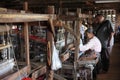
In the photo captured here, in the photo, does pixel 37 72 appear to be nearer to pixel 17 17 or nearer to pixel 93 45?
pixel 17 17

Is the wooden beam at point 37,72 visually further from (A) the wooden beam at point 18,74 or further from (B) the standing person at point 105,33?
(B) the standing person at point 105,33

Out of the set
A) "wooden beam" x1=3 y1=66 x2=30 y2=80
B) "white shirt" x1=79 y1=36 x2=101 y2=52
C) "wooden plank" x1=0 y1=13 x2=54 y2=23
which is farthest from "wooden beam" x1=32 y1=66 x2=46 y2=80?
"white shirt" x1=79 y1=36 x2=101 y2=52

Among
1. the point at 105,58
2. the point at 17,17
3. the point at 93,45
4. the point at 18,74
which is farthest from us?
the point at 105,58

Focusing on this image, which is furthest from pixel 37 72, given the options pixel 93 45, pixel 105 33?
pixel 105 33

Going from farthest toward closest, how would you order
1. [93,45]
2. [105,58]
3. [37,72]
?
[105,58]
[93,45]
[37,72]

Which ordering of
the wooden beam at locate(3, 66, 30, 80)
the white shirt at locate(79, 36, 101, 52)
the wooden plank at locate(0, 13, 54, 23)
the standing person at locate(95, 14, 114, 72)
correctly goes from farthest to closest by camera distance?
the standing person at locate(95, 14, 114, 72) < the white shirt at locate(79, 36, 101, 52) < the wooden beam at locate(3, 66, 30, 80) < the wooden plank at locate(0, 13, 54, 23)

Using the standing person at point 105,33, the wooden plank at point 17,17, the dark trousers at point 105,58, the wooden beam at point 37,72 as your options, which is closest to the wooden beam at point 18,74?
the wooden beam at point 37,72

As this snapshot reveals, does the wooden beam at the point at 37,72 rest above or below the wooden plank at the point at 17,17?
below

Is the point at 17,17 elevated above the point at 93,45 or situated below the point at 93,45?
above

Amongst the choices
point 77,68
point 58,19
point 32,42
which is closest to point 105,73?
point 77,68

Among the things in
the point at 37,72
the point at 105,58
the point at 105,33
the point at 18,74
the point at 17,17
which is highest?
the point at 17,17

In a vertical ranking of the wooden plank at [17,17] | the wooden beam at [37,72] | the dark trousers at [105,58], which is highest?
the wooden plank at [17,17]

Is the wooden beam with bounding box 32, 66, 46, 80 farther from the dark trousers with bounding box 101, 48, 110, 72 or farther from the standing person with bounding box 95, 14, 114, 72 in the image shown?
the dark trousers with bounding box 101, 48, 110, 72

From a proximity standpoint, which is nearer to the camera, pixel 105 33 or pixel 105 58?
pixel 105 33
